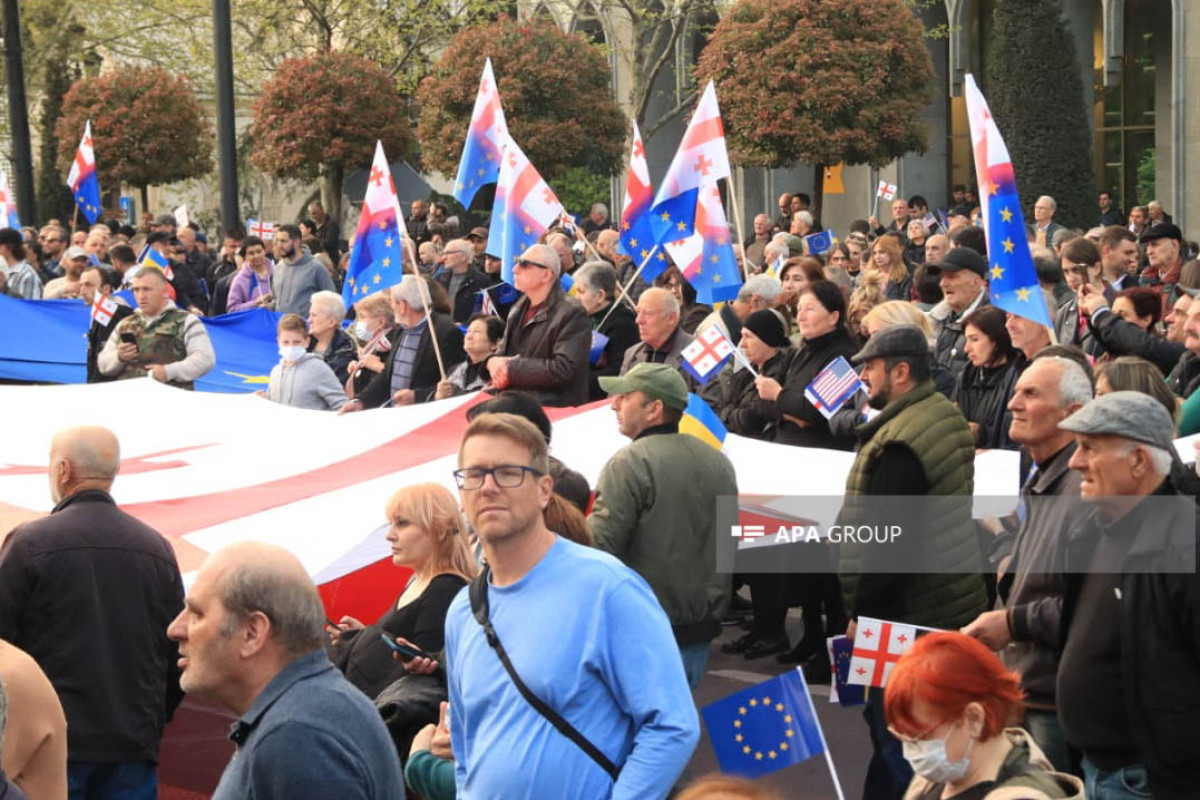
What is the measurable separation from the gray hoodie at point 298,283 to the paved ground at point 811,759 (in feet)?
27.2

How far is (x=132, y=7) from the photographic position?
1340 inches

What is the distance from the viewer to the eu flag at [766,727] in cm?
532

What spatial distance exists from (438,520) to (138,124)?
2357 centimetres

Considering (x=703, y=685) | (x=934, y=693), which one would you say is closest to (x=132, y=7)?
(x=703, y=685)

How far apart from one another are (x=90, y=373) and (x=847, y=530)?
7.87 metres

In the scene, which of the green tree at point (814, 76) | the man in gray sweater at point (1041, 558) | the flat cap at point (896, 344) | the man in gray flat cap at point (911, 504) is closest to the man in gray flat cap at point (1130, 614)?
the man in gray sweater at point (1041, 558)

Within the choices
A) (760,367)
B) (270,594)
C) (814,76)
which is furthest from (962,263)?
(814,76)

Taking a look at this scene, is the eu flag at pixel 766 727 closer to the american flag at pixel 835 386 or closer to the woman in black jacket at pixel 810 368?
the american flag at pixel 835 386

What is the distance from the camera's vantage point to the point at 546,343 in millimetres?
9570

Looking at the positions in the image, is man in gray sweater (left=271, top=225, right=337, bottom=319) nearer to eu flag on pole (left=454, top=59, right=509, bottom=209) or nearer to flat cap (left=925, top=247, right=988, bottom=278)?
eu flag on pole (left=454, top=59, right=509, bottom=209)

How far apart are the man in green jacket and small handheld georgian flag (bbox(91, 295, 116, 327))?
22.3 feet

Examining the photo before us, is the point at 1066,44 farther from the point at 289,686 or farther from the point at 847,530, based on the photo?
the point at 289,686

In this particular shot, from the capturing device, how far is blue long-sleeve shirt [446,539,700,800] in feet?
12.7

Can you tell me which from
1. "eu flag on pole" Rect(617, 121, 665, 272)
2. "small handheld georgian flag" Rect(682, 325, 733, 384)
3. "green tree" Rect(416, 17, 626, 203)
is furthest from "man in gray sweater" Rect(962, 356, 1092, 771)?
"green tree" Rect(416, 17, 626, 203)
